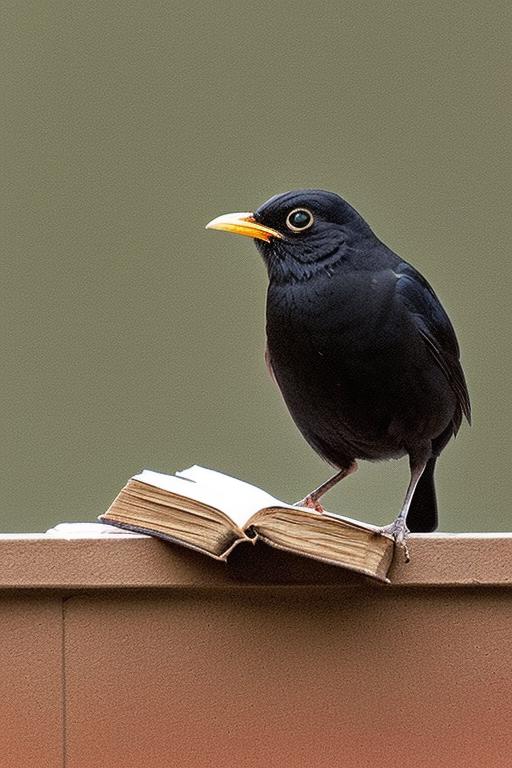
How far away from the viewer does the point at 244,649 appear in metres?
1.59

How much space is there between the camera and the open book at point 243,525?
1509mm

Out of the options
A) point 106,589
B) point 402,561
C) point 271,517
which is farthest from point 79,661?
point 402,561

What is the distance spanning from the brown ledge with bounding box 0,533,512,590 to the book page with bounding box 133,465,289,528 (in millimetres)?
63

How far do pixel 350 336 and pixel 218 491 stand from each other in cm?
81

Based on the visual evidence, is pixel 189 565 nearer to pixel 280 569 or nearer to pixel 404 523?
pixel 280 569

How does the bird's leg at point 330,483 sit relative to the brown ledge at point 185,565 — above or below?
above

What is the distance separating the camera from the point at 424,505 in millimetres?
2871

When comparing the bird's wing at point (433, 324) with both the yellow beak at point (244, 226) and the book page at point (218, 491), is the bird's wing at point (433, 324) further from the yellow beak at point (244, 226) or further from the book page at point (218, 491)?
the book page at point (218, 491)

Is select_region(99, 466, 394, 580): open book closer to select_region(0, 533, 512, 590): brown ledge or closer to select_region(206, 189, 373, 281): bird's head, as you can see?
select_region(0, 533, 512, 590): brown ledge

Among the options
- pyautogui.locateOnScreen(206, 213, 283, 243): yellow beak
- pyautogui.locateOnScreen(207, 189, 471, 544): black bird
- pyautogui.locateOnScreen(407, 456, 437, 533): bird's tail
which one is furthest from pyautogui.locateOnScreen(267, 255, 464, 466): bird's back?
pyautogui.locateOnScreen(407, 456, 437, 533): bird's tail

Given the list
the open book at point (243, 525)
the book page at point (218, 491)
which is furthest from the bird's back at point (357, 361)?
the open book at point (243, 525)

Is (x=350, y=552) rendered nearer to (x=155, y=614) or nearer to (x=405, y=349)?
(x=155, y=614)

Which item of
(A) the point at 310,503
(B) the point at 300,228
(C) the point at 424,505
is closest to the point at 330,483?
(A) the point at 310,503

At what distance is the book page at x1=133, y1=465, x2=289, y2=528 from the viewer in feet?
4.99
